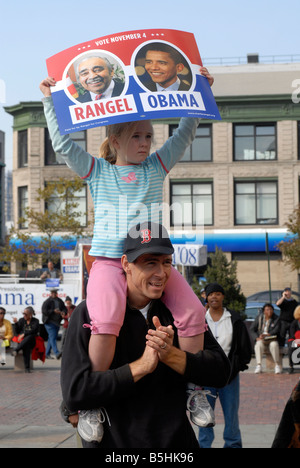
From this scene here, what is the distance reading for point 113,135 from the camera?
342 centimetres

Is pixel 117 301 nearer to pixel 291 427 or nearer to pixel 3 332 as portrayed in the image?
pixel 291 427

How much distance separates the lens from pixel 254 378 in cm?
1739

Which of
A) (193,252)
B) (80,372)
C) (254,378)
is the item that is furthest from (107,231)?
(193,252)

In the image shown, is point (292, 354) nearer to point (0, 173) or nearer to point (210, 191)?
point (210, 191)

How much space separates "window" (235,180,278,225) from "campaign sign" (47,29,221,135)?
1589 inches

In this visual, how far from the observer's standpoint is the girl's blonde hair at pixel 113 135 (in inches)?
132

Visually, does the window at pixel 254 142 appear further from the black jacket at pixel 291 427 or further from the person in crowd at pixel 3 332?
the black jacket at pixel 291 427

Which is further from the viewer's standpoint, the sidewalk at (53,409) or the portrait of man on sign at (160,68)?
the sidewalk at (53,409)

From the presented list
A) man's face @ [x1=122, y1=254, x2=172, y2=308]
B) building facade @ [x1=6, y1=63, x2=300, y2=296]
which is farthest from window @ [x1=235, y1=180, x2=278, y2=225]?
man's face @ [x1=122, y1=254, x2=172, y2=308]

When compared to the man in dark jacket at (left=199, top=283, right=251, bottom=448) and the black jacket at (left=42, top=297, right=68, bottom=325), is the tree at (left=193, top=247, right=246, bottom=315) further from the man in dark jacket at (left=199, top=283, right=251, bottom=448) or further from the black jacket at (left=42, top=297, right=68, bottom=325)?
the man in dark jacket at (left=199, top=283, right=251, bottom=448)

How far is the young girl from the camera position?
123 inches

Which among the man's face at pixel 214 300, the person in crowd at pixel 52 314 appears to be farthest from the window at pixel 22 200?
the man's face at pixel 214 300

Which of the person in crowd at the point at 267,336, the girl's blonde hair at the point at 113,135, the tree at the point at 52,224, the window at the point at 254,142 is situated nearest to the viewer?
the girl's blonde hair at the point at 113,135
